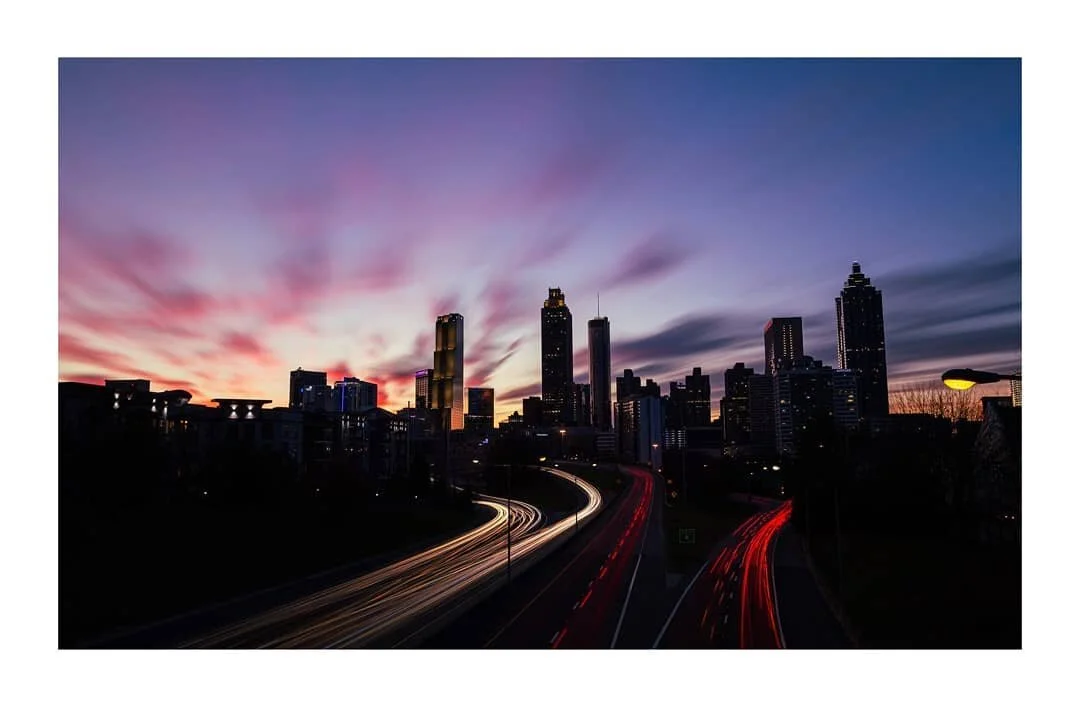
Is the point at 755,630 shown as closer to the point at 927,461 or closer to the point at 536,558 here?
the point at 536,558

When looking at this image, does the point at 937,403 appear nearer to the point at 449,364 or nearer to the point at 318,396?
the point at 318,396

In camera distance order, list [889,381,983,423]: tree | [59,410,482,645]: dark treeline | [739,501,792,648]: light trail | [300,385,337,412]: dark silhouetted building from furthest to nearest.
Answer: [300,385,337,412]: dark silhouetted building, [889,381,983,423]: tree, [59,410,482,645]: dark treeline, [739,501,792,648]: light trail

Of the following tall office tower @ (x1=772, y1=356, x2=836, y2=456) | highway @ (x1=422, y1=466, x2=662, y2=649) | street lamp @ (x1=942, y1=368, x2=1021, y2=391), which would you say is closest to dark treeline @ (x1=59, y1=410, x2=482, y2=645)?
highway @ (x1=422, y1=466, x2=662, y2=649)

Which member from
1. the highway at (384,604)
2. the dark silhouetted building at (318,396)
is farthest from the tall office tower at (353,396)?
the highway at (384,604)

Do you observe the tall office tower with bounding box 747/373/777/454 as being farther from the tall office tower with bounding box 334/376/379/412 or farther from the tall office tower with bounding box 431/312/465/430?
the tall office tower with bounding box 334/376/379/412

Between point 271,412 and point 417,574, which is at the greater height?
point 271,412

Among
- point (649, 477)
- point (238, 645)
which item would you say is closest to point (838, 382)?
point (649, 477)
